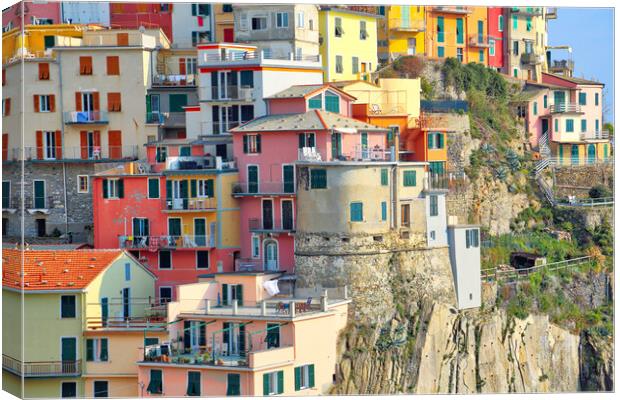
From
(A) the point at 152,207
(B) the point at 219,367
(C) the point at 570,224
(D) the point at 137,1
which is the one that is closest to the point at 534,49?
(C) the point at 570,224

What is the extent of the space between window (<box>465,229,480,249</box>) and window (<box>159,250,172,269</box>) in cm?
1094

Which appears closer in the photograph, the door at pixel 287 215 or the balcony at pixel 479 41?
the door at pixel 287 215

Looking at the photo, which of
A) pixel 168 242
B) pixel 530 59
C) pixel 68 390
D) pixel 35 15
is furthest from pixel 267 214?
pixel 530 59

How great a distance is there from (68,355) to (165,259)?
701 centimetres

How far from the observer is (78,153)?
295 ft

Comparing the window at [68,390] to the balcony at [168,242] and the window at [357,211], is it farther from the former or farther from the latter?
the window at [357,211]

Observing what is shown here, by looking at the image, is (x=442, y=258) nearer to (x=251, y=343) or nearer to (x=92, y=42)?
(x=251, y=343)

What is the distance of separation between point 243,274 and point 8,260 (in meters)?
8.26

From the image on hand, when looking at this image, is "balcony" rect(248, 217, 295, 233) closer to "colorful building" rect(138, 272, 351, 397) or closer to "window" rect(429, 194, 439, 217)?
"colorful building" rect(138, 272, 351, 397)

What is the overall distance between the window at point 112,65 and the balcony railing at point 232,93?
4.56 metres

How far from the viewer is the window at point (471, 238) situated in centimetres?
8662

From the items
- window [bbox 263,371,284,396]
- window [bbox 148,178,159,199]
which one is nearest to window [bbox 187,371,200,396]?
window [bbox 263,371,284,396]

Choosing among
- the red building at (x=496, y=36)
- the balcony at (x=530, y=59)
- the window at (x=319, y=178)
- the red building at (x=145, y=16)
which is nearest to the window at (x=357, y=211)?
the window at (x=319, y=178)

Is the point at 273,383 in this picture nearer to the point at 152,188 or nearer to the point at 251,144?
the point at 251,144
